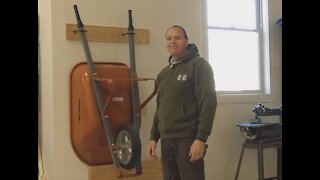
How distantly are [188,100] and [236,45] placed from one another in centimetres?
206

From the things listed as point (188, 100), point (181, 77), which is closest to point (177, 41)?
point (181, 77)

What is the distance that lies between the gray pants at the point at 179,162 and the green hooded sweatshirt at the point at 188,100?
0.05 m

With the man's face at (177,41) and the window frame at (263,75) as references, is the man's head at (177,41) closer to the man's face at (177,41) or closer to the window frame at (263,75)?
the man's face at (177,41)

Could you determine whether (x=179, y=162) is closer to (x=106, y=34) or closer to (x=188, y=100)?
(x=188, y=100)

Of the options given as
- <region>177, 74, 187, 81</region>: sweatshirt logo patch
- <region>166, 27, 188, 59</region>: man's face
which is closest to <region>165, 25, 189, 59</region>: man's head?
<region>166, 27, 188, 59</region>: man's face

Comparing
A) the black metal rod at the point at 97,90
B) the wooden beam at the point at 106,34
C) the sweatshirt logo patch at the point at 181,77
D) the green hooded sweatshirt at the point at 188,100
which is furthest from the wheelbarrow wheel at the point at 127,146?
the wooden beam at the point at 106,34

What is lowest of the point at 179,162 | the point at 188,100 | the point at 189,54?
the point at 179,162

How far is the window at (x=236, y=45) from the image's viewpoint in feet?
13.5

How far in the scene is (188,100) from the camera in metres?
2.43

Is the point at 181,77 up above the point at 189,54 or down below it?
below

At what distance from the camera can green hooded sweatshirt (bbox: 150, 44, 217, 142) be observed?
232 cm

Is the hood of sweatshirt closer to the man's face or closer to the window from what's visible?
the man's face

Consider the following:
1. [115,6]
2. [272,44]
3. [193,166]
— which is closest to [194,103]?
[193,166]
